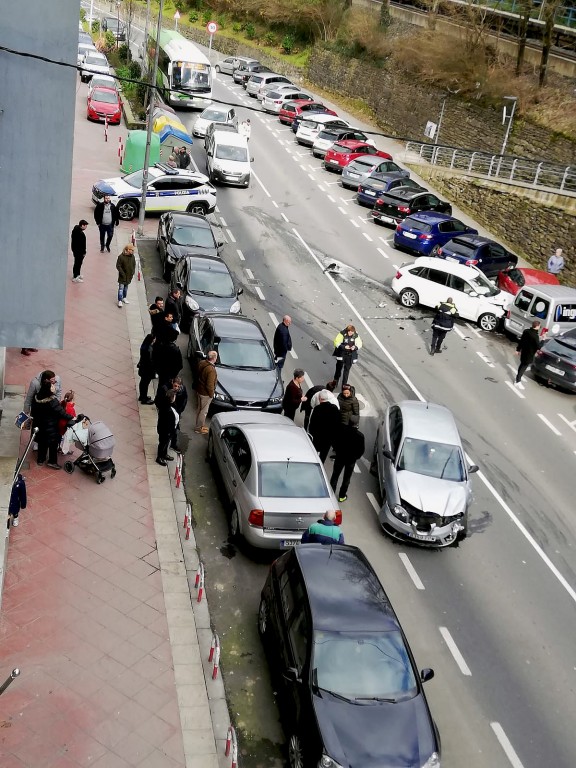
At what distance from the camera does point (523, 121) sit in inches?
1497

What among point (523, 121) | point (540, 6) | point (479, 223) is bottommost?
point (479, 223)

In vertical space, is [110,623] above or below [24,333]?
below

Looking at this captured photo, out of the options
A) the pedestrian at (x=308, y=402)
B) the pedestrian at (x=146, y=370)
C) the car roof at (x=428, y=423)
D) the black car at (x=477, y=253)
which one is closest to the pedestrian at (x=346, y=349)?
the pedestrian at (x=308, y=402)

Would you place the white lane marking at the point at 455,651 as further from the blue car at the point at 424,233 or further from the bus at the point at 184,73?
the bus at the point at 184,73

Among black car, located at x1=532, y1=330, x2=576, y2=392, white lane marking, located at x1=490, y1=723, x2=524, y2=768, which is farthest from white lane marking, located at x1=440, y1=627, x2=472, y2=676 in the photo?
black car, located at x1=532, y1=330, x2=576, y2=392

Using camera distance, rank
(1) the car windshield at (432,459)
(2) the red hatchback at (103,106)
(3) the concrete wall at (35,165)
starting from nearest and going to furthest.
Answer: (3) the concrete wall at (35,165)
(1) the car windshield at (432,459)
(2) the red hatchback at (103,106)

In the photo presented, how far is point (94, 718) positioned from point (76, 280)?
13.3 metres

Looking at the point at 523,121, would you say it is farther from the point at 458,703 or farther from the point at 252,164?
the point at 458,703

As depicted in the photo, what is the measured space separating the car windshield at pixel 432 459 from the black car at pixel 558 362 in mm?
6805

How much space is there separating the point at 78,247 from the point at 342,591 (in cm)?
1255

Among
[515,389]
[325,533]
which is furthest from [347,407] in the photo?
[515,389]

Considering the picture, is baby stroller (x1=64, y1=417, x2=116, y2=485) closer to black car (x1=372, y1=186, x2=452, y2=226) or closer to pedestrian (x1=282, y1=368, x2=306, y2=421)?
pedestrian (x1=282, y1=368, x2=306, y2=421)

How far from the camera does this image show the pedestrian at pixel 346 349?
1753 cm

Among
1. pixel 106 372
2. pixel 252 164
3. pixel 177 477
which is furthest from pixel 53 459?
pixel 252 164
